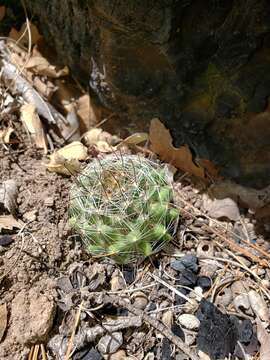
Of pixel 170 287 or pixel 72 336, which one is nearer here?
pixel 72 336

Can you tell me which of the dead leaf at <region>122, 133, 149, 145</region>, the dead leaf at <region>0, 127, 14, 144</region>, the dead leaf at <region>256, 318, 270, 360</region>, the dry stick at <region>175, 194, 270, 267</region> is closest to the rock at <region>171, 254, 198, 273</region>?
the dry stick at <region>175, 194, 270, 267</region>

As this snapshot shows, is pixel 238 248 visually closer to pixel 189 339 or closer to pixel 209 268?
pixel 209 268

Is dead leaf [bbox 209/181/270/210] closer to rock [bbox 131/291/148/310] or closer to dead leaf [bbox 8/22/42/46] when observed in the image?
rock [bbox 131/291/148/310]

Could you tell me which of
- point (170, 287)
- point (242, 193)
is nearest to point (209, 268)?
point (170, 287)

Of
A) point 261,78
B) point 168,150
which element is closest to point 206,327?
point 168,150

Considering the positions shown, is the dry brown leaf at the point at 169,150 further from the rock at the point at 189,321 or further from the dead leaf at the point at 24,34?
the dead leaf at the point at 24,34

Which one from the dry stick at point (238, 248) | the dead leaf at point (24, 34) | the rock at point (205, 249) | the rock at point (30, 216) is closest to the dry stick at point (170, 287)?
the rock at point (205, 249)
